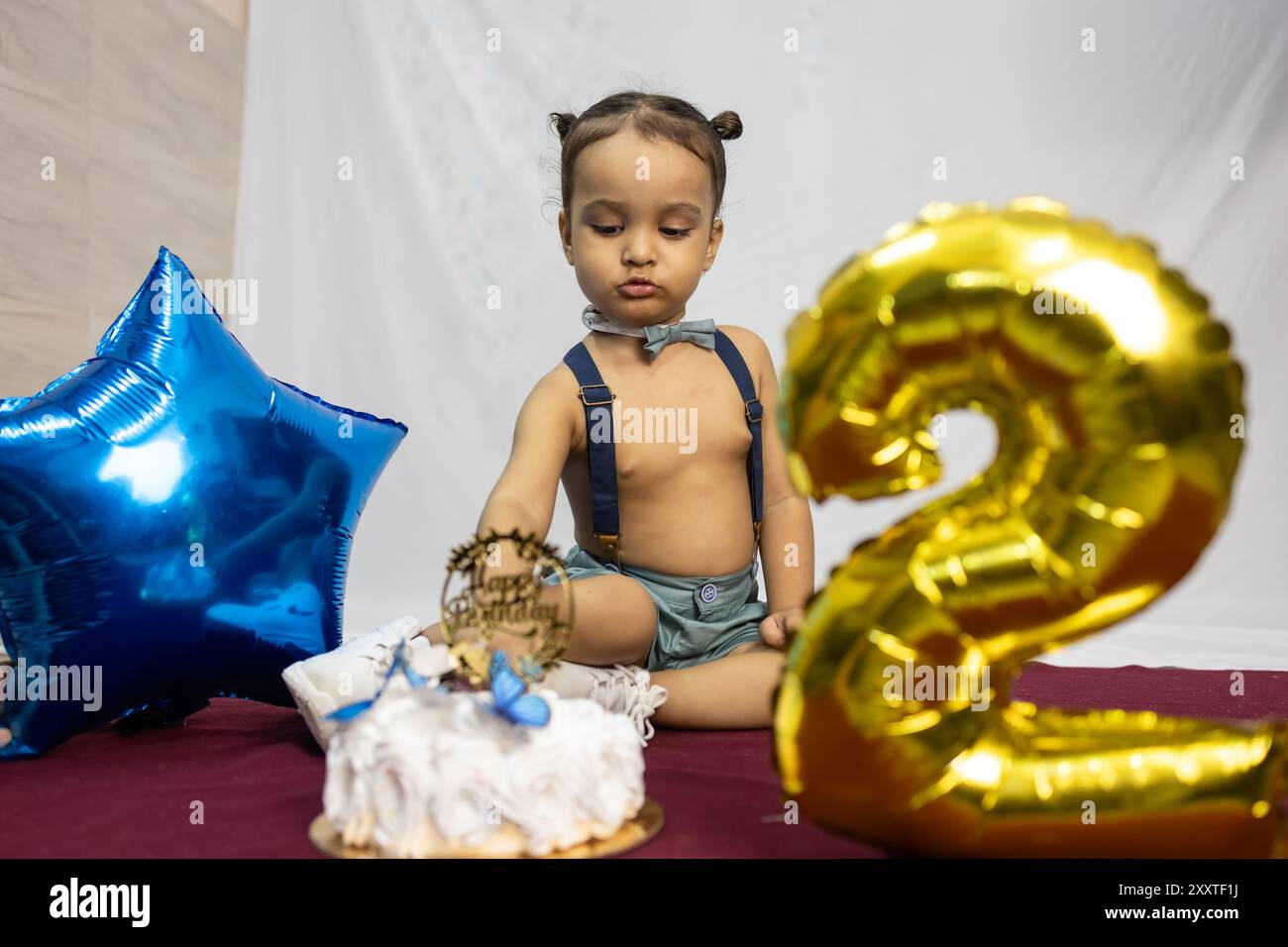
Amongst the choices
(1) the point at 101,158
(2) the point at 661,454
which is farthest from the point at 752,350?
(1) the point at 101,158

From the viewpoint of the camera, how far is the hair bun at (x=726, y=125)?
1463 millimetres

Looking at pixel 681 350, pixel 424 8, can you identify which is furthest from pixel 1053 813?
pixel 424 8

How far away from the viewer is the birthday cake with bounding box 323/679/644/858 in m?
0.76

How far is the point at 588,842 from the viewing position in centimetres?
80

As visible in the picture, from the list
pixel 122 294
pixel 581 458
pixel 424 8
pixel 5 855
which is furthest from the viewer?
pixel 424 8

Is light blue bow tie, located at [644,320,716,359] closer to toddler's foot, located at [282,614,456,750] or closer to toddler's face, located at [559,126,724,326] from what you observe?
toddler's face, located at [559,126,724,326]

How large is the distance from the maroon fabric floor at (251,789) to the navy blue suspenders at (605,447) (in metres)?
0.26

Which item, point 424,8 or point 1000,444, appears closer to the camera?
point 1000,444

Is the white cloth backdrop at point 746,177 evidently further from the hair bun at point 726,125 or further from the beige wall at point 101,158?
the hair bun at point 726,125

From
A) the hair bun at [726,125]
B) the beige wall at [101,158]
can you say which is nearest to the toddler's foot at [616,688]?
the hair bun at [726,125]

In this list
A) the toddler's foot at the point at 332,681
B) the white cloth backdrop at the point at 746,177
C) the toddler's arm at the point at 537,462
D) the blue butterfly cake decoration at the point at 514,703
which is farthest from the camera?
the white cloth backdrop at the point at 746,177

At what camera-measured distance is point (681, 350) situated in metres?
1.42
